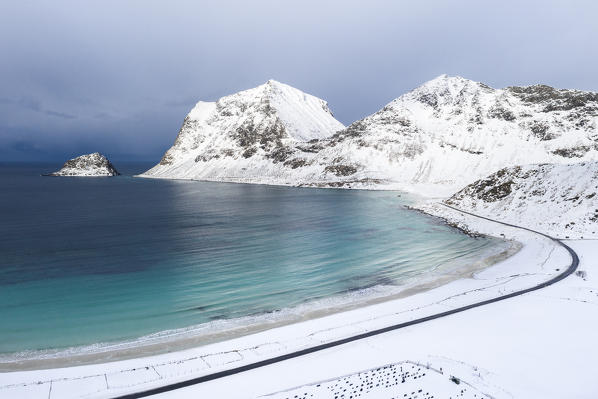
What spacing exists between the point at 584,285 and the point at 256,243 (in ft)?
113

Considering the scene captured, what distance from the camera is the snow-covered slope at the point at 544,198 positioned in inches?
2042

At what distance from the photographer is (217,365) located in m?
17.7

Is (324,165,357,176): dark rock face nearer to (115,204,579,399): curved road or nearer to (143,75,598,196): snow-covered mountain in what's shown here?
(143,75,598,196): snow-covered mountain

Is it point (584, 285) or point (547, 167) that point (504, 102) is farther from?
point (584, 285)

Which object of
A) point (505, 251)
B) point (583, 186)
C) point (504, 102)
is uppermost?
point (504, 102)

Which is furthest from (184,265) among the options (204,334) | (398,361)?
(398,361)

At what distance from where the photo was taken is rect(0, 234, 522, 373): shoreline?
62.3 feet

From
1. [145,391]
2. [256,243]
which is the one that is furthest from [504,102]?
[145,391]

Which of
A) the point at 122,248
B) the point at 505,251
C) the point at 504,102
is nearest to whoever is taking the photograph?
the point at 505,251

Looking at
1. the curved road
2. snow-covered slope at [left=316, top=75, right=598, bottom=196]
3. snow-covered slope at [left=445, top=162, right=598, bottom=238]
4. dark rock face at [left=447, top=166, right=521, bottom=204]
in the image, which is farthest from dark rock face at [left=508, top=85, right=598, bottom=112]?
the curved road

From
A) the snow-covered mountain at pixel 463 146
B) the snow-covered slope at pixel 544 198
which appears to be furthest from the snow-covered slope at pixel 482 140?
the snow-covered slope at pixel 544 198

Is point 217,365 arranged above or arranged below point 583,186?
below

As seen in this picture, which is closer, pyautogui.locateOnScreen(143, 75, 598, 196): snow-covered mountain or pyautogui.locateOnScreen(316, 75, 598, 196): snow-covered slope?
pyautogui.locateOnScreen(316, 75, 598, 196): snow-covered slope

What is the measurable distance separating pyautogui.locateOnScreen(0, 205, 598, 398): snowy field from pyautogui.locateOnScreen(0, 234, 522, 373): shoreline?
40.0 inches
